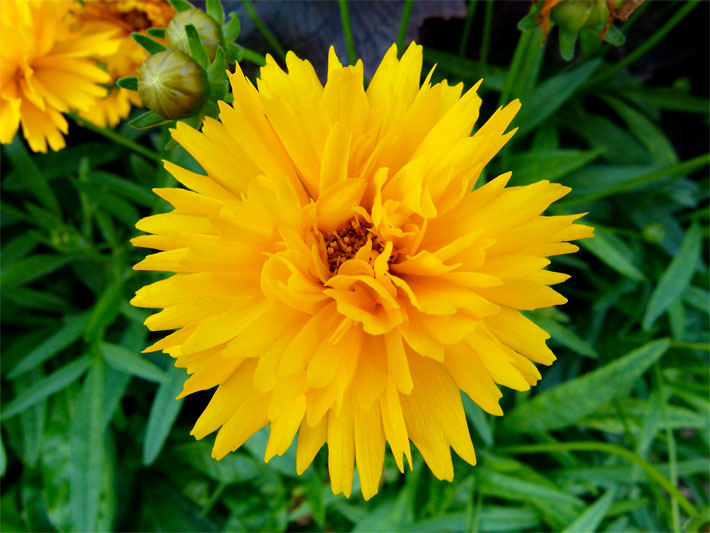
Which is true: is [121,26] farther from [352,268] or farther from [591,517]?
[591,517]

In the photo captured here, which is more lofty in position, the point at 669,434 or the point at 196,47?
the point at 196,47

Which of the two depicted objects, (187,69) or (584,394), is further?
(584,394)

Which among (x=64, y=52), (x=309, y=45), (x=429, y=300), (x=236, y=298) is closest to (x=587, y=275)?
(x=309, y=45)

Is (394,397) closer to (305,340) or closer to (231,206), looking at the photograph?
(305,340)

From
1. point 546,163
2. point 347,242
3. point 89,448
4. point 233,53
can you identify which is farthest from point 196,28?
point 89,448

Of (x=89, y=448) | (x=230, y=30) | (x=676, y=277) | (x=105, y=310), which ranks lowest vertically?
(x=89, y=448)

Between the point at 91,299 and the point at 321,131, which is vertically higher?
the point at 321,131

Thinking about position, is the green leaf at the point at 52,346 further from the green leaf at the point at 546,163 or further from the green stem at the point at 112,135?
the green leaf at the point at 546,163
